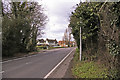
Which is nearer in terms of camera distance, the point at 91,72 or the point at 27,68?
the point at 91,72

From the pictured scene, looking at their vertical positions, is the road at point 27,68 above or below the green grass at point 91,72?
below

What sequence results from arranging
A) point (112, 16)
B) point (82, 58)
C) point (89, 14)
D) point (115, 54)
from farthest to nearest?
point (82, 58), point (89, 14), point (112, 16), point (115, 54)

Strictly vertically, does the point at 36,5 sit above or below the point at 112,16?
above

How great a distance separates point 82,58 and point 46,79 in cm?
639

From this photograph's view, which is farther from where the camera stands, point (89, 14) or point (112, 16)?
point (89, 14)

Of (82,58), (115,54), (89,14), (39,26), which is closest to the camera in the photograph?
(115,54)

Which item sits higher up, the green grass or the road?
the green grass

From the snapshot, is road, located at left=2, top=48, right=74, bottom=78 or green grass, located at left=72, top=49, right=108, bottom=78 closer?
green grass, located at left=72, top=49, right=108, bottom=78

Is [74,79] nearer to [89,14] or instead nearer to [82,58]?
[89,14]

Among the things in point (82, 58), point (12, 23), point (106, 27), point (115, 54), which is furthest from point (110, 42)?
point (12, 23)

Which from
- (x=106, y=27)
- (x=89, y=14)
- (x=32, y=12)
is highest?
(x=32, y=12)

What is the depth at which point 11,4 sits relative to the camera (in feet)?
84.9

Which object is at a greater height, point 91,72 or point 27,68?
point 91,72

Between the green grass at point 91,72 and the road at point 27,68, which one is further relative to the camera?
the road at point 27,68
